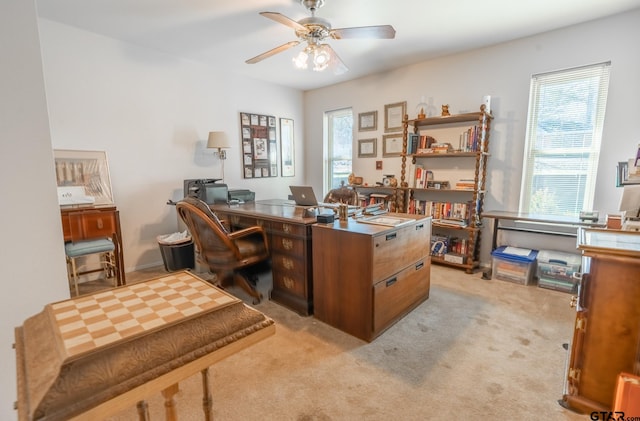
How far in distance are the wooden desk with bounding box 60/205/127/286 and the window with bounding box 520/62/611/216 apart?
421 cm

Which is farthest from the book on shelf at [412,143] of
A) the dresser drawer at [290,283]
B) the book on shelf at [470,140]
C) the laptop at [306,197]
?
the dresser drawer at [290,283]

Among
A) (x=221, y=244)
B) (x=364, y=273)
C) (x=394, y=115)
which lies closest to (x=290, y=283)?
(x=221, y=244)

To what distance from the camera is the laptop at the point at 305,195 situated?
9.01 ft

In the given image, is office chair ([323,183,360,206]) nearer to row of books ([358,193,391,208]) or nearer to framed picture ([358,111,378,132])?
row of books ([358,193,391,208])

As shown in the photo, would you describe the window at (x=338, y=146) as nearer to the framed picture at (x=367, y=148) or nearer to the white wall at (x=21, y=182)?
the framed picture at (x=367, y=148)

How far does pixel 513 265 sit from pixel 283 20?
3123 millimetres

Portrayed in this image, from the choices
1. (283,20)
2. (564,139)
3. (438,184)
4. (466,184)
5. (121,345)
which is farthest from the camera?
(438,184)

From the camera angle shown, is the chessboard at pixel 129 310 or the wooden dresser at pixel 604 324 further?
the wooden dresser at pixel 604 324

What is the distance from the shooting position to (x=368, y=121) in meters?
4.38

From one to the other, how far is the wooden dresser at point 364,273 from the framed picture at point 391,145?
199 cm

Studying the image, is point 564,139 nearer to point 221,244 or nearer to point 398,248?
point 398,248

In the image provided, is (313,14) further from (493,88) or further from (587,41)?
(587,41)

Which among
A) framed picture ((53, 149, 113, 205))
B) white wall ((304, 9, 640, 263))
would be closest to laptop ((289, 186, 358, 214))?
white wall ((304, 9, 640, 263))

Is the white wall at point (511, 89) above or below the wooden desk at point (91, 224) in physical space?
above
